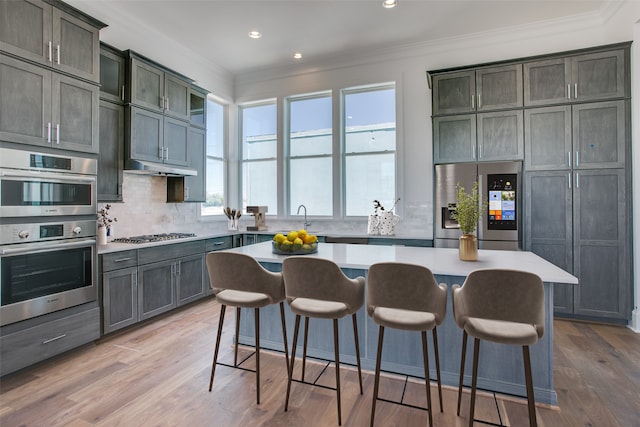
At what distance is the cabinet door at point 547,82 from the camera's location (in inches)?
146

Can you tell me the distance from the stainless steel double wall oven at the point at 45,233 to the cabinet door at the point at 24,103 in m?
0.14

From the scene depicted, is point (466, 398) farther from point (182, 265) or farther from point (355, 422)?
point (182, 265)

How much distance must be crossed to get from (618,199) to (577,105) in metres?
1.08

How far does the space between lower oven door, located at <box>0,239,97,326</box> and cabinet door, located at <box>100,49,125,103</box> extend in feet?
5.22

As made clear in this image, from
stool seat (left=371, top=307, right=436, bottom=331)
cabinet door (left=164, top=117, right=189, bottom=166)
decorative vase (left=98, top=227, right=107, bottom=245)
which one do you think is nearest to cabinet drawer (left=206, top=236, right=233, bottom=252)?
cabinet door (left=164, top=117, right=189, bottom=166)

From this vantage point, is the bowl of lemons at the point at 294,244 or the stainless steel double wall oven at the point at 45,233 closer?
the stainless steel double wall oven at the point at 45,233

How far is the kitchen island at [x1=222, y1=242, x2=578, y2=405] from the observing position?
211cm

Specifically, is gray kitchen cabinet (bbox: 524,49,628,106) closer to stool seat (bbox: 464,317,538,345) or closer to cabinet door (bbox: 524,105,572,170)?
cabinet door (bbox: 524,105,572,170)

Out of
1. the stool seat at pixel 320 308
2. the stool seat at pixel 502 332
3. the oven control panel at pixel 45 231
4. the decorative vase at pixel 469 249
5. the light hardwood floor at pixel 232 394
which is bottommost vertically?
the light hardwood floor at pixel 232 394

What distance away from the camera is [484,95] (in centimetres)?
399

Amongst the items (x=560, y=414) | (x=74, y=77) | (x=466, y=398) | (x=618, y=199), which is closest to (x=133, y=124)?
(x=74, y=77)

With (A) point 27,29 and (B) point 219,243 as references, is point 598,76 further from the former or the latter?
(A) point 27,29

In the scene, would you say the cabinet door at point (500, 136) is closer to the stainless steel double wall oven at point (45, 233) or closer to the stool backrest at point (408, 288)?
the stool backrest at point (408, 288)

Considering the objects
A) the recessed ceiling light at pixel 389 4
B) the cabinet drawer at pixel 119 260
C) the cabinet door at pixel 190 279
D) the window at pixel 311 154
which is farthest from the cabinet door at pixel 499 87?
the cabinet drawer at pixel 119 260
